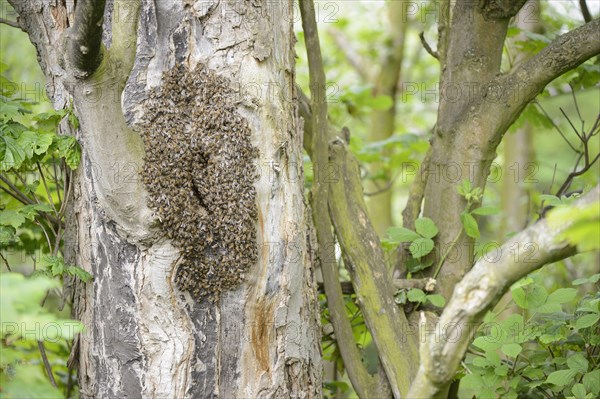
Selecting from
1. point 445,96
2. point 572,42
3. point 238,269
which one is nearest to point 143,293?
point 238,269

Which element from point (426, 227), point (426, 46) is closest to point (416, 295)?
point (426, 227)

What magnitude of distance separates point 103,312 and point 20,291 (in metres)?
1.15

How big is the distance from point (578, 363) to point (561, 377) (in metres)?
0.11

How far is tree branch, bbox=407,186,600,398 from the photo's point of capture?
173 centimetres

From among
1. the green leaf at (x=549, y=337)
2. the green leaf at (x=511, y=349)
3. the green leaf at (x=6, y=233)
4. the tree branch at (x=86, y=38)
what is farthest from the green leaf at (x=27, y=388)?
the green leaf at (x=549, y=337)

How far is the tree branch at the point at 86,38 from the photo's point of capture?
1910 millimetres

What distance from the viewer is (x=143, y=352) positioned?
2383mm

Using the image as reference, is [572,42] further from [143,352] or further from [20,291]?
[20,291]

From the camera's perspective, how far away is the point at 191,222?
234cm

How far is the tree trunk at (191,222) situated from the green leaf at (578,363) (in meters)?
1.09

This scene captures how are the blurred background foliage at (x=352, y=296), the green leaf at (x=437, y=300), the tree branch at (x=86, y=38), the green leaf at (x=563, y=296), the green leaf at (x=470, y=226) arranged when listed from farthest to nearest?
1. the green leaf at (x=470, y=226)
2. the green leaf at (x=437, y=300)
3. the green leaf at (x=563, y=296)
4. the tree branch at (x=86, y=38)
5. the blurred background foliage at (x=352, y=296)

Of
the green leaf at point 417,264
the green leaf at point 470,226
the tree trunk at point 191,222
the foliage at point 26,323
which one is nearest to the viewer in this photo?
the foliage at point 26,323

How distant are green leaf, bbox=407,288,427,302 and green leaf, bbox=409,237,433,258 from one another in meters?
0.17

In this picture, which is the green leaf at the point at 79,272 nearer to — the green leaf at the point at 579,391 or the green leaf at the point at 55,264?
the green leaf at the point at 55,264
